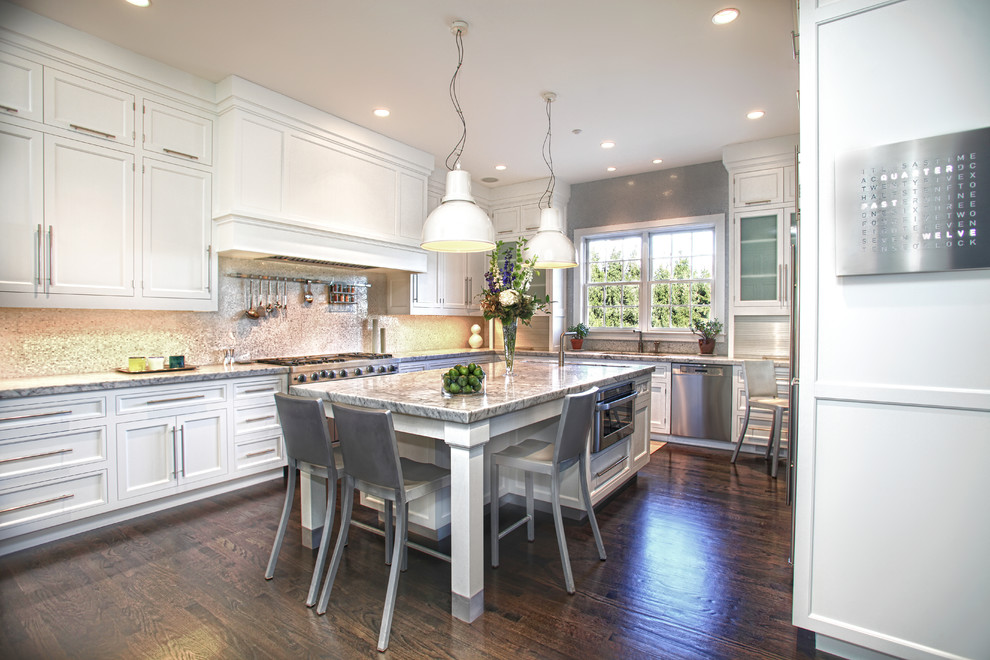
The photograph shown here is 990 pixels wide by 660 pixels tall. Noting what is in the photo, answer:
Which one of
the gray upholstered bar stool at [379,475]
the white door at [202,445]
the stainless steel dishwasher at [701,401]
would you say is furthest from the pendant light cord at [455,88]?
the stainless steel dishwasher at [701,401]

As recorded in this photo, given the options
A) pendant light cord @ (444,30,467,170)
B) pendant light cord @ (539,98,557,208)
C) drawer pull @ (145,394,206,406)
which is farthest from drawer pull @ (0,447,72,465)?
pendant light cord @ (539,98,557,208)

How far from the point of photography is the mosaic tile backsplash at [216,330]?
314 cm

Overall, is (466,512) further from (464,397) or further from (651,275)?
(651,275)

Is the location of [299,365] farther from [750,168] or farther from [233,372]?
[750,168]

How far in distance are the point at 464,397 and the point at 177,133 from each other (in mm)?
2910

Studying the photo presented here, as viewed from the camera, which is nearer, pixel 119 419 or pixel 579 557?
pixel 579 557

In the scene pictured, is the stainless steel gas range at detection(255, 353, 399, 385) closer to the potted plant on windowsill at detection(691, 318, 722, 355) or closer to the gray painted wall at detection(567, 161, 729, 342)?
the gray painted wall at detection(567, 161, 729, 342)

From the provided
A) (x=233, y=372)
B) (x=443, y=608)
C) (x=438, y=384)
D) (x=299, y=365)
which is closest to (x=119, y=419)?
(x=233, y=372)

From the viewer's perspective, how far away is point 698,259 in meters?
5.60

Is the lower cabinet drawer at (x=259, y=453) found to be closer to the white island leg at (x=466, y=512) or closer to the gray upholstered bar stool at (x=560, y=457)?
the gray upholstered bar stool at (x=560, y=457)

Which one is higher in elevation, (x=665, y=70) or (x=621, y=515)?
(x=665, y=70)

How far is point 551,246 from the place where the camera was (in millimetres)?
3355

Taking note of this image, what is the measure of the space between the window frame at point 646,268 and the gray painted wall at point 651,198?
5cm

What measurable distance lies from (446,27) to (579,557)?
305 centimetres
